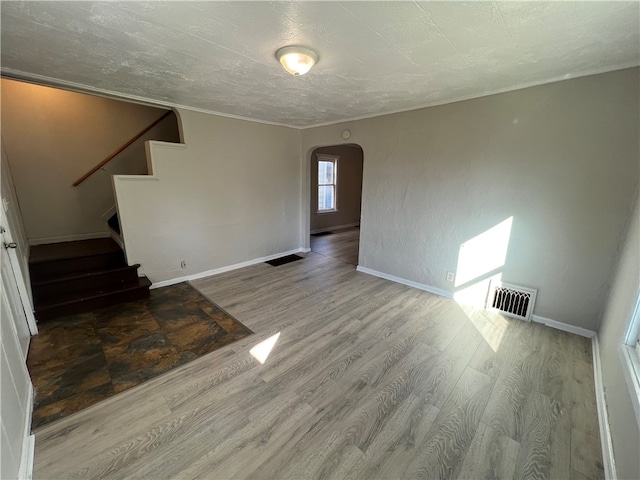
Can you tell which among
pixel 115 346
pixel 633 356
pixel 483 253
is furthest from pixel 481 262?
pixel 115 346

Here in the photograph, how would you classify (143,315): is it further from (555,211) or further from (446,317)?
(555,211)

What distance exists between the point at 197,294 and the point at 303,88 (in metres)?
2.76

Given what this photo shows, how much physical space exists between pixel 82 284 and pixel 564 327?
5269 mm

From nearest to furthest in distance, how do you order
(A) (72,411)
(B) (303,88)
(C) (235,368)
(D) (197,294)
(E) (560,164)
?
(A) (72,411)
(C) (235,368)
(E) (560,164)
(B) (303,88)
(D) (197,294)

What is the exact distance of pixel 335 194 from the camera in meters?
7.45

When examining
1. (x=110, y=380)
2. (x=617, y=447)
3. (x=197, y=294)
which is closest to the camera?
(x=617, y=447)

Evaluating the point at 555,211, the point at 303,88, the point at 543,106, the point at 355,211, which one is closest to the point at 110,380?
the point at 303,88

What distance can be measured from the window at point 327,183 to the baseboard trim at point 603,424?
585 cm

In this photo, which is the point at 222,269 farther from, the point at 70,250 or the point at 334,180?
the point at 334,180

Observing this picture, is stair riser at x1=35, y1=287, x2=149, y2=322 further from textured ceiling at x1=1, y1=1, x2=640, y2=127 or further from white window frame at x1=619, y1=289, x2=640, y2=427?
white window frame at x1=619, y1=289, x2=640, y2=427

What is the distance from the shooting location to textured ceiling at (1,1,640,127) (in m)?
1.43

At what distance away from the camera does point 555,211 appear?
8.30ft

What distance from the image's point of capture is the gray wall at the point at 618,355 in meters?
1.20

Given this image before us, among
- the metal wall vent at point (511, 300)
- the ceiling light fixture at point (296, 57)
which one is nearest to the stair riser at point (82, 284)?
the ceiling light fixture at point (296, 57)
